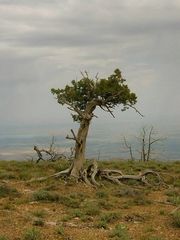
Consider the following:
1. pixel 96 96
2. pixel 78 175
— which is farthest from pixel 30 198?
pixel 96 96

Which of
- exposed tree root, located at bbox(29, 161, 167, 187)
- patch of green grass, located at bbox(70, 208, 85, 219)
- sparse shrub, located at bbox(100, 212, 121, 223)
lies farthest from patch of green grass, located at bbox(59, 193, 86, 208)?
exposed tree root, located at bbox(29, 161, 167, 187)

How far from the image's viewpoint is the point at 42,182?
2934 centimetres

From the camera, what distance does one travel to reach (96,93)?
30.6 meters

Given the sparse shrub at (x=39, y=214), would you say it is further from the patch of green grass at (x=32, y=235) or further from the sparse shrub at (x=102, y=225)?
the patch of green grass at (x=32, y=235)

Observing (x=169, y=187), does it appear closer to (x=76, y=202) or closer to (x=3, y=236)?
(x=76, y=202)

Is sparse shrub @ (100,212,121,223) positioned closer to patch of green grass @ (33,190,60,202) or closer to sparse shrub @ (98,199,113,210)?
sparse shrub @ (98,199,113,210)

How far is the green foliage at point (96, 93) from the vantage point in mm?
30266

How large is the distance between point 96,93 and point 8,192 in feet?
29.9

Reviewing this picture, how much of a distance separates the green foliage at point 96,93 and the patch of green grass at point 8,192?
7.46 metres

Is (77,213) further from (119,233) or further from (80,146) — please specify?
(80,146)

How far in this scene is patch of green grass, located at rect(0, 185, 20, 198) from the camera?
2464 cm

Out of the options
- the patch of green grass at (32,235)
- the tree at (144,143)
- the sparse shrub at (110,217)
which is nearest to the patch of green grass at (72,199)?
the sparse shrub at (110,217)

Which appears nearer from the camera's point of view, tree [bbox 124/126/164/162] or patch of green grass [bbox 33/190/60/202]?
patch of green grass [bbox 33/190/60/202]

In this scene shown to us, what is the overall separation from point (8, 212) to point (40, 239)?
14.8ft
